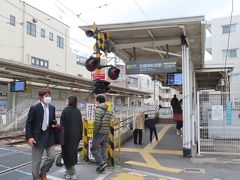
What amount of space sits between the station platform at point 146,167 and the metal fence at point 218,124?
3.09 feet

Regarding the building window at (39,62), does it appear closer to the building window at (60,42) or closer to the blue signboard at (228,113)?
the building window at (60,42)

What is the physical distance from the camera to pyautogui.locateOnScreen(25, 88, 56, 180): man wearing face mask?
18.8 ft

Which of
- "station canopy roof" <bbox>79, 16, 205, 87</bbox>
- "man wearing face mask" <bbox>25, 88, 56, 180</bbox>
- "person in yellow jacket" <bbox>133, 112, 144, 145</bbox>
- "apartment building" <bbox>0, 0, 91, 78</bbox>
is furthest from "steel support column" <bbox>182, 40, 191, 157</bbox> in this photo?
"apartment building" <bbox>0, 0, 91, 78</bbox>

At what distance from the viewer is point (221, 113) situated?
10.3 m

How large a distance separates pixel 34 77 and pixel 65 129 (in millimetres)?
14750

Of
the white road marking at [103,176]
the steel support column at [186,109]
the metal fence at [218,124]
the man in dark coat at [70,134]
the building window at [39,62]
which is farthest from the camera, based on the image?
the building window at [39,62]

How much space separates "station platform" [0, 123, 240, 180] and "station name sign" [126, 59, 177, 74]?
2.79 meters

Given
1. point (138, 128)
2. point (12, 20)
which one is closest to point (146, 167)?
point (138, 128)

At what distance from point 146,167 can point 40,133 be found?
3658 mm

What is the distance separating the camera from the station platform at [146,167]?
730cm

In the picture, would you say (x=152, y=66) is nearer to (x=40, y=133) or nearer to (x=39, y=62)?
(x=40, y=133)

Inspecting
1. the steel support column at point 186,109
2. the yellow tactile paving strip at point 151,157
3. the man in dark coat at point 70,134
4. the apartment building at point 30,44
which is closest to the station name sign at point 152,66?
the steel support column at point 186,109

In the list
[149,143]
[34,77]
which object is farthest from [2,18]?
[149,143]

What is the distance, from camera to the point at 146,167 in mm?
8430
